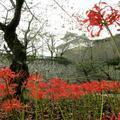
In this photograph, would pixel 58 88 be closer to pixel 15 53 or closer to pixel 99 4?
pixel 99 4

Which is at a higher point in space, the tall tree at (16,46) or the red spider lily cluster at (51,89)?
the tall tree at (16,46)

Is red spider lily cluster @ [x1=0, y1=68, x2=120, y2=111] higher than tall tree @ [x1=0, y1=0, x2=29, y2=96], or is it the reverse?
tall tree @ [x1=0, y1=0, x2=29, y2=96]

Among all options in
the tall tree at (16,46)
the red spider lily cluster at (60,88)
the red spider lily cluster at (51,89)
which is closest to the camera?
the red spider lily cluster at (51,89)

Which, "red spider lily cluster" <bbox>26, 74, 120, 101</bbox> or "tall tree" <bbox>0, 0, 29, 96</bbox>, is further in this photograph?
"tall tree" <bbox>0, 0, 29, 96</bbox>

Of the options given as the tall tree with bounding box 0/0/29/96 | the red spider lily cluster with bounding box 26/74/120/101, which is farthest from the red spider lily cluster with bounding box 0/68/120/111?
the tall tree with bounding box 0/0/29/96

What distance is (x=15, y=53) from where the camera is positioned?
39.0ft

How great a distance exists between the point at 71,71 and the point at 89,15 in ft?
92.9

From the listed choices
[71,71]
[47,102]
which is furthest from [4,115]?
[71,71]

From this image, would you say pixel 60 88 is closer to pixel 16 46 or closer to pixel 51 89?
pixel 51 89

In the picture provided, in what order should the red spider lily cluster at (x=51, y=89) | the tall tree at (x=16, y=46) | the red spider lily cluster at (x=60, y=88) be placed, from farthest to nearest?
the tall tree at (x=16, y=46) → the red spider lily cluster at (x=60, y=88) → the red spider lily cluster at (x=51, y=89)

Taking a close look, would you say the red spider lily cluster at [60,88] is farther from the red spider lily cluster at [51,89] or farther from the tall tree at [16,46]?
the tall tree at [16,46]

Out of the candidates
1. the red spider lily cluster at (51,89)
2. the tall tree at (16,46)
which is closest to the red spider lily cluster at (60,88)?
the red spider lily cluster at (51,89)

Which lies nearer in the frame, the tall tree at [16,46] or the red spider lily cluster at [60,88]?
the red spider lily cluster at [60,88]

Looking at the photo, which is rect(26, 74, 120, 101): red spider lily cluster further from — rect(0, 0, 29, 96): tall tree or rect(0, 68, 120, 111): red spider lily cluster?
rect(0, 0, 29, 96): tall tree
